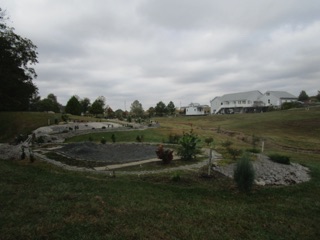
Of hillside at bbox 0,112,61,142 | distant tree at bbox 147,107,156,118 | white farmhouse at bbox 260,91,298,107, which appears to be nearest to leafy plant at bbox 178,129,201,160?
hillside at bbox 0,112,61,142

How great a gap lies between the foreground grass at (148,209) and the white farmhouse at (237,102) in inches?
3279

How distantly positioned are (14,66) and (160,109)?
62024 mm

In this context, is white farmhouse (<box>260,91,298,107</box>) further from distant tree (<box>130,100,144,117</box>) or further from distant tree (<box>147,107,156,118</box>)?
distant tree (<box>130,100,144,117</box>)

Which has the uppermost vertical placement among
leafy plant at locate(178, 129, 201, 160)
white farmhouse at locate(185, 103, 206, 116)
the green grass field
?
white farmhouse at locate(185, 103, 206, 116)

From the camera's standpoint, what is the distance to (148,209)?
751 cm

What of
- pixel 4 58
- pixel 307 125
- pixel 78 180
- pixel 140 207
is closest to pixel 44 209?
pixel 140 207

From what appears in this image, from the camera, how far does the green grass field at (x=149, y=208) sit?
604 centimetres

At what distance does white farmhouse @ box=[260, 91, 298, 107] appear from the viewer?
8868cm

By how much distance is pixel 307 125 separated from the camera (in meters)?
45.9

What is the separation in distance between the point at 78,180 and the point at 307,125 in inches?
1844

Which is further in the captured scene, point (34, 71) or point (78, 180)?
point (34, 71)

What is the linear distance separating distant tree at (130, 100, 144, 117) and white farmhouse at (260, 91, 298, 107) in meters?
45.0

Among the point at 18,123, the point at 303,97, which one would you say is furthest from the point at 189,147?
the point at 303,97

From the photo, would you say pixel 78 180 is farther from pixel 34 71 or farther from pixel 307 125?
pixel 307 125
